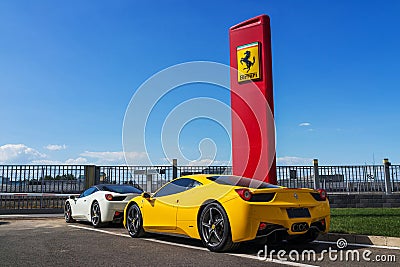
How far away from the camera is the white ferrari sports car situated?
960 centimetres

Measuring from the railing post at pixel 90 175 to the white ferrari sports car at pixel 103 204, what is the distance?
651 centimetres

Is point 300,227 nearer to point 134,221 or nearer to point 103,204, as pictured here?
point 134,221

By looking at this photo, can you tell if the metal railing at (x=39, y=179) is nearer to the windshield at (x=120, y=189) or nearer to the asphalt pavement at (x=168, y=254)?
the windshield at (x=120, y=189)

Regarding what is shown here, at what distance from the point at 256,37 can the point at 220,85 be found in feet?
6.23

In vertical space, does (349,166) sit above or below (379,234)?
above

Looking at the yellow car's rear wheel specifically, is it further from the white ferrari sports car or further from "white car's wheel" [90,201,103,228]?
"white car's wheel" [90,201,103,228]

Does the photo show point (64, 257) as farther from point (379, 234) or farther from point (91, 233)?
point (379, 234)

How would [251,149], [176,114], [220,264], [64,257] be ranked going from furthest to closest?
1. [251,149]
2. [176,114]
3. [64,257]
4. [220,264]

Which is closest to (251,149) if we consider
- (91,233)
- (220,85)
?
(220,85)

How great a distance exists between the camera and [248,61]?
12.3 meters

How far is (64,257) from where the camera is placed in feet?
18.6

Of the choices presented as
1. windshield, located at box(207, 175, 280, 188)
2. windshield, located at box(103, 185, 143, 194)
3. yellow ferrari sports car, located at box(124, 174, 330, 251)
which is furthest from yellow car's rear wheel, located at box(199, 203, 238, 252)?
windshield, located at box(103, 185, 143, 194)

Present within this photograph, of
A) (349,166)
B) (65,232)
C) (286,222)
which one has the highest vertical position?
(349,166)

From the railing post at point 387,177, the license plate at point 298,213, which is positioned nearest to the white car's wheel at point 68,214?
the license plate at point 298,213
